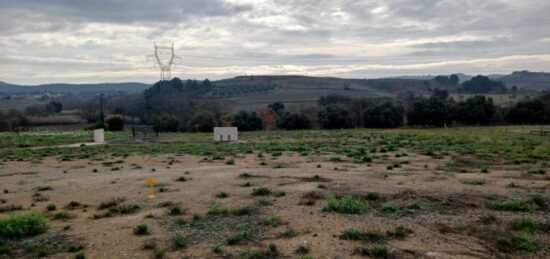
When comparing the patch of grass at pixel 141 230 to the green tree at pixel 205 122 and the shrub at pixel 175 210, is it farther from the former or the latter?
the green tree at pixel 205 122

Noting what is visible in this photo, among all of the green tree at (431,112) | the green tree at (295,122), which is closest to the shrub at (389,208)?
the green tree at (295,122)

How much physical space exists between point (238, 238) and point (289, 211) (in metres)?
2.16

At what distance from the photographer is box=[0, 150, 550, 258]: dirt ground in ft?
26.5

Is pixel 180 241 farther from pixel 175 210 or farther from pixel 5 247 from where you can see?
pixel 5 247

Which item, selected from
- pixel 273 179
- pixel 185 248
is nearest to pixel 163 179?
pixel 273 179

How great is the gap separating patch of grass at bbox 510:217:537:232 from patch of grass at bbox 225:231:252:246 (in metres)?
4.96

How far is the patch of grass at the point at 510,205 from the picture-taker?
33.6ft

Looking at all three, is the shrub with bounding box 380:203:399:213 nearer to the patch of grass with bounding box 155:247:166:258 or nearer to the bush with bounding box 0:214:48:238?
the patch of grass with bounding box 155:247:166:258

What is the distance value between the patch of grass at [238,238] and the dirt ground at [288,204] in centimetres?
12

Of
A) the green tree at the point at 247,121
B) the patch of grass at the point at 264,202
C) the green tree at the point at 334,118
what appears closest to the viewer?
the patch of grass at the point at 264,202

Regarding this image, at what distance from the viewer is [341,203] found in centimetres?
1041

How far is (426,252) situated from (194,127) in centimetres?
5536

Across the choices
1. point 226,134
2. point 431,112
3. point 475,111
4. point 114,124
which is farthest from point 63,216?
point 475,111

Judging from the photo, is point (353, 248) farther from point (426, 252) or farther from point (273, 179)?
point (273, 179)
